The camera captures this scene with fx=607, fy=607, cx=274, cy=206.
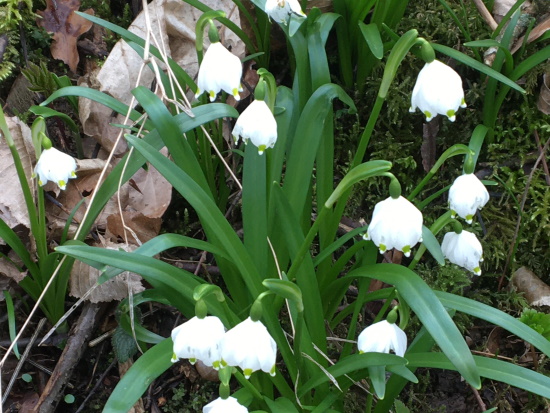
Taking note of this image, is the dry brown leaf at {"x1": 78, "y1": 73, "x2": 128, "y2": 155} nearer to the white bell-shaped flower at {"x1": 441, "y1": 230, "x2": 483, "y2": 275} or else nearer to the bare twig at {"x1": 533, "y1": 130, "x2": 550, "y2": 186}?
the white bell-shaped flower at {"x1": 441, "y1": 230, "x2": 483, "y2": 275}

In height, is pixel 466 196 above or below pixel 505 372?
above

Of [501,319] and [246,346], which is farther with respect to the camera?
[501,319]

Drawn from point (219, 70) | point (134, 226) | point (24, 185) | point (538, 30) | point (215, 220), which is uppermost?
point (538, 30)

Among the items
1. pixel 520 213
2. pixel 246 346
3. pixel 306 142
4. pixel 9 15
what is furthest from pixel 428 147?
pixel 9 15

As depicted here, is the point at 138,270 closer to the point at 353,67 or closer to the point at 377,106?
the point at 377,106

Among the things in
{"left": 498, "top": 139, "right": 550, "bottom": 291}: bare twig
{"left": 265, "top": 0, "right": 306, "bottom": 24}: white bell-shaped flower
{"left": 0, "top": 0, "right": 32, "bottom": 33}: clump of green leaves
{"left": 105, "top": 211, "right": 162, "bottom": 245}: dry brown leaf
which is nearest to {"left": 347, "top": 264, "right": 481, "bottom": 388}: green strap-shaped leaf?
{"left": 265, "top": 0, "right": 306, "bottom": 24}: white bell-shaped flower

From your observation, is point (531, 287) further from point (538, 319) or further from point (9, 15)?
point (9, 15)
